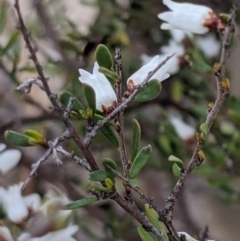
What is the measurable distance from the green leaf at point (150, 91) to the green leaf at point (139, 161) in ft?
0.13

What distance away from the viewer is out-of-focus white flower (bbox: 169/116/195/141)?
792 mm

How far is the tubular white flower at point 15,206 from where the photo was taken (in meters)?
0.50

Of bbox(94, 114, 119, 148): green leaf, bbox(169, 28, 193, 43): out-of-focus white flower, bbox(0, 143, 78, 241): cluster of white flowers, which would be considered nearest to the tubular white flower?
bbox(0, 143, 78, 241): cluster of white flowers

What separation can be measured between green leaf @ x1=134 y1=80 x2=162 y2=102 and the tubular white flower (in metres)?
0.16

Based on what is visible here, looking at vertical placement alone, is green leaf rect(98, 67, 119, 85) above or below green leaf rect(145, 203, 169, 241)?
above

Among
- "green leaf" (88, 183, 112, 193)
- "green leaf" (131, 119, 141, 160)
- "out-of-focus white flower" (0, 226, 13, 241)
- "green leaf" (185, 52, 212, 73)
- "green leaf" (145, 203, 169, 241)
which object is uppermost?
"green leaf" (185, 52, 212, 73)

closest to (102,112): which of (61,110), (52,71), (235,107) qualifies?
(61,110)

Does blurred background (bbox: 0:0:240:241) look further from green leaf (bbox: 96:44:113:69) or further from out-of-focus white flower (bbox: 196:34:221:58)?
green leaf (bbox: 96:44:113:69)

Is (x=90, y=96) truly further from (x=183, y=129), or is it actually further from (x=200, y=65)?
(x=183, y=129)

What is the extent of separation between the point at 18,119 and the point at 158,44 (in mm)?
289

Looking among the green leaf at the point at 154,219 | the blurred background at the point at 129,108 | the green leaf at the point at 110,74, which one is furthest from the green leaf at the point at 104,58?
the blurred background at the point at 129,108

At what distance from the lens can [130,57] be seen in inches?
40.1

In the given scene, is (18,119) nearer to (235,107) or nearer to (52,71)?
(52,71)

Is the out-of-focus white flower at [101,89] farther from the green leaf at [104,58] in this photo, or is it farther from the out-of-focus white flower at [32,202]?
the out-of-focus white flower at [32,202]
